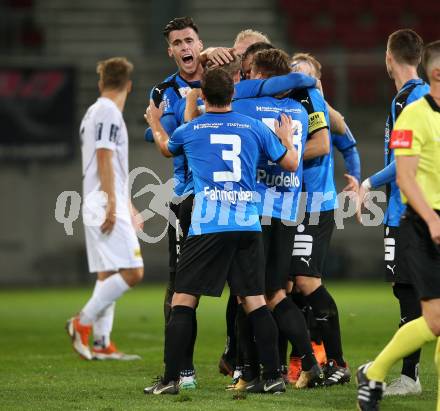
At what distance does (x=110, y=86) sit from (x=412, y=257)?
4.52m

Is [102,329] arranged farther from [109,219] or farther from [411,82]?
[411,82]

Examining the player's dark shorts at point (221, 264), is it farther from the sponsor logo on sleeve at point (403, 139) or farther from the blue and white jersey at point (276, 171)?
the sponsor logo on sleeve at point (403, 139)

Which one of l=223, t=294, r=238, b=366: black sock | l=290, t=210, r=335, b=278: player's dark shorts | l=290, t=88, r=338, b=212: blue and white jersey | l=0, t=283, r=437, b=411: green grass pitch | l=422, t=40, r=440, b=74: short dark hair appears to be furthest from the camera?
l=223, t=294, r=238, b=366: black sock

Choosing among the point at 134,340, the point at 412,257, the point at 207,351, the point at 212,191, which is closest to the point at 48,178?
the point at 134,340

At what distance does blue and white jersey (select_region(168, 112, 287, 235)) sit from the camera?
628 cm

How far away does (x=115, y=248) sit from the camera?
29.8ft

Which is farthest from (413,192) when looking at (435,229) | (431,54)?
(431,54)

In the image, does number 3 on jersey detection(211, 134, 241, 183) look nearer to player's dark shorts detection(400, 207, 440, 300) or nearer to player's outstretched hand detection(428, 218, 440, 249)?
player's dark shorts detection(400, 207, 440, 300)

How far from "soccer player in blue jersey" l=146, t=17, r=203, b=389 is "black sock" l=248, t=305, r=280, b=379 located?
0.70 meters

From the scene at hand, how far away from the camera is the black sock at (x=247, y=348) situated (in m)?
6.64

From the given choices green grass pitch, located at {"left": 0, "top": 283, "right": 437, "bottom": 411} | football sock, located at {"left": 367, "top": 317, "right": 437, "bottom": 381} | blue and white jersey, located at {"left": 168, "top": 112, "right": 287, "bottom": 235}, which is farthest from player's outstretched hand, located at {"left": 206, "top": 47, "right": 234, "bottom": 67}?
football sock, located at {"left": 367, "top": 317, "right": 437, "bottom": 381}

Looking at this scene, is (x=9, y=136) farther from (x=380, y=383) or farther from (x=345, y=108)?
(x=380, y=383)

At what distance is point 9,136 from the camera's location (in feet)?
60.2

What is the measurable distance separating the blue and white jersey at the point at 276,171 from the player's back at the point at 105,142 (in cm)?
247
